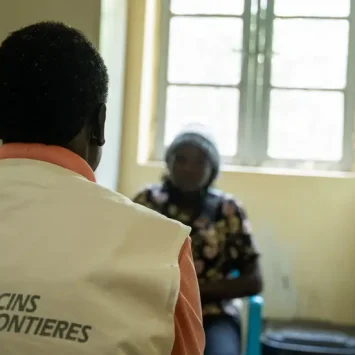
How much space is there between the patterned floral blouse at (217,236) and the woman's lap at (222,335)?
4 cm

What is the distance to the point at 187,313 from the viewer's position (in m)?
0.90

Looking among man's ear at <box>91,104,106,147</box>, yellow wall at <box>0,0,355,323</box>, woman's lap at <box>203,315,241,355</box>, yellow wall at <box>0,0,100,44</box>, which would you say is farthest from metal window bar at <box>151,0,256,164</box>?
man's ear at <box>91,104,106,147</box>

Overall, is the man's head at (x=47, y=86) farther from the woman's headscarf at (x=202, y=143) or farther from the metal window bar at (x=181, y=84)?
the metal window bar at (x=181, y=84)

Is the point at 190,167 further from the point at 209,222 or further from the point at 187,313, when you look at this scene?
the point at 187,313

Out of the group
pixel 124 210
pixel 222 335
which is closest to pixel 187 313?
pixel 124 210

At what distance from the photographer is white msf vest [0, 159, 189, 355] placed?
2.60 feet

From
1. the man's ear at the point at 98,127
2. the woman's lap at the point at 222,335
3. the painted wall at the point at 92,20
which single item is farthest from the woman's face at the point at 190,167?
the man's ear at the point at 98,127

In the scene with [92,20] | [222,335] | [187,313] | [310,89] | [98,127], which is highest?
[92,20]

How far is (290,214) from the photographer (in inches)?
101

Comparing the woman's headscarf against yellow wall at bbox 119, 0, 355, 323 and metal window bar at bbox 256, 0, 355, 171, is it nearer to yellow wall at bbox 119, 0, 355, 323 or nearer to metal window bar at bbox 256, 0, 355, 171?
yellow wall at bbox 119, 0, 355, 323

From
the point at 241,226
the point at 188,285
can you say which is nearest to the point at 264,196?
Result: the point at 241,226

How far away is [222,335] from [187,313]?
3.98ft

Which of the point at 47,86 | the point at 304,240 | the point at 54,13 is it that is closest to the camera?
the point at 47,86

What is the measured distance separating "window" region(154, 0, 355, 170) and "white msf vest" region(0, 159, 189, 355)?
1864 mm
